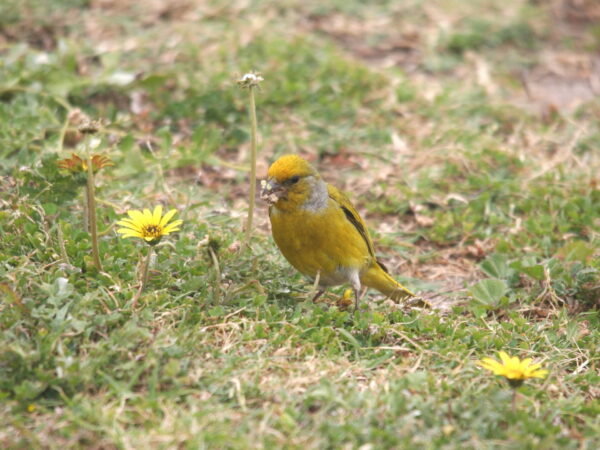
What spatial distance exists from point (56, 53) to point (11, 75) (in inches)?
20.8

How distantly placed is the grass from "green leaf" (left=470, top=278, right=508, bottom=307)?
0.05 ft

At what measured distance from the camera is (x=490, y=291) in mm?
4949

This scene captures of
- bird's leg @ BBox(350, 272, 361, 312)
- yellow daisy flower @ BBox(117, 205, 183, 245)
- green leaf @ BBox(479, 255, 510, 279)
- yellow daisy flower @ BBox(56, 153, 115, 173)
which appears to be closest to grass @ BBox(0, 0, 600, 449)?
green leaf @ BBox(479, 255, 510, 279)

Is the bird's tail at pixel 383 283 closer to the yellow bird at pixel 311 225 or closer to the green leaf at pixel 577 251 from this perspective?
the yellow bird at pixel 311 225

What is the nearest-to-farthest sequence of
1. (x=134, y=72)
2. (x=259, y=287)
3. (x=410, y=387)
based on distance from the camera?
1. (x=410, y=387)
2. (x=259, y=287)
3. (x=134, y=72)

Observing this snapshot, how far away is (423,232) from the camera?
5.95 meters

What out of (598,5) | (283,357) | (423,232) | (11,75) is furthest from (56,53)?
(598,5)

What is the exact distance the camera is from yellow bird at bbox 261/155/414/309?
4495 mm

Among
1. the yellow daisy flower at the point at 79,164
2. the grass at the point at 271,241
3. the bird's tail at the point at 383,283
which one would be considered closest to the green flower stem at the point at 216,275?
the grass at the point at 271,241

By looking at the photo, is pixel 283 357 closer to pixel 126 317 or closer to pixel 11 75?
pixel 126 317

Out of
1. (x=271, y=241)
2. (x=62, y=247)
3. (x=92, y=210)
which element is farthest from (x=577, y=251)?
(x=62, y=247)

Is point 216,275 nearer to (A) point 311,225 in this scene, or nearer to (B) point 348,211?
(A) point 311,225

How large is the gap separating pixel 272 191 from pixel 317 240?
1.28 ft

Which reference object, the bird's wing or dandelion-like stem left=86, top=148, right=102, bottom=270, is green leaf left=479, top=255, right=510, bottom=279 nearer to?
the bird's wing
